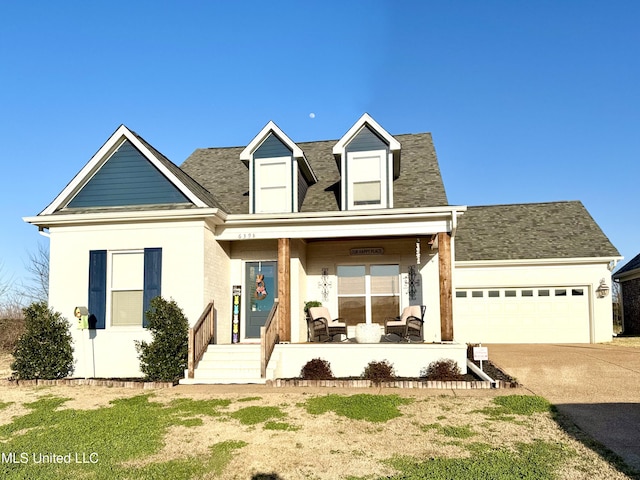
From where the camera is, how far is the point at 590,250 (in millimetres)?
17312

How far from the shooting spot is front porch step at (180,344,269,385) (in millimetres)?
10109

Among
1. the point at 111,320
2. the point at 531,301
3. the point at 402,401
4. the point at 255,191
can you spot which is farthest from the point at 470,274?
the point at 111,320

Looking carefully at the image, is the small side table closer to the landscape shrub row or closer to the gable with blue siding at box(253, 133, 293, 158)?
the landscape shrub row

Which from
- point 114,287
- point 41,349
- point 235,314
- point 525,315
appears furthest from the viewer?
point 525,315

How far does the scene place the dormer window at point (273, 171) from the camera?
12.9 m

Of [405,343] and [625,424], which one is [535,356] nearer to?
[405,343]

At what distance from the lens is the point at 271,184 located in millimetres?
13039

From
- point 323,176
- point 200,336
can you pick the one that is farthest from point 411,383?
point 323,176

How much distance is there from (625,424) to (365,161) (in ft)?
27.5

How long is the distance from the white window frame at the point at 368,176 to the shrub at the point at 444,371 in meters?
4.29

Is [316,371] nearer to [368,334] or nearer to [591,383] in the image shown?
[368,334]

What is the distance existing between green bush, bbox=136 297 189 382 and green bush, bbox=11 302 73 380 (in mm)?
1828

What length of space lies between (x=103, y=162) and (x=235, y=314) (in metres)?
5.09

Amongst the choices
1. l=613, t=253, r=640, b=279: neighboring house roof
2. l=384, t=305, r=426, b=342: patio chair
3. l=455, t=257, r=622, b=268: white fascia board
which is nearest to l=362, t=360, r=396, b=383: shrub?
l=384, t=305, r=426, b=342: patio chair
